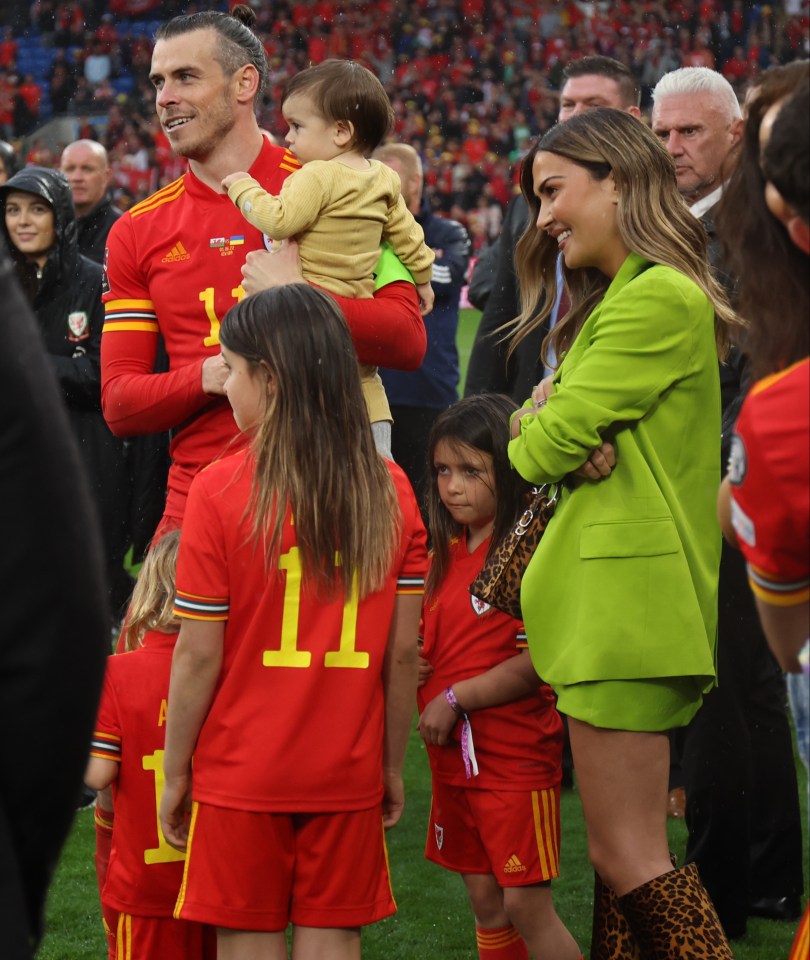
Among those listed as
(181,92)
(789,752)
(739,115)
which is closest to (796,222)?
(181,92)

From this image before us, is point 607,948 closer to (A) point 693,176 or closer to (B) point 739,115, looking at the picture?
(A) point 693,176

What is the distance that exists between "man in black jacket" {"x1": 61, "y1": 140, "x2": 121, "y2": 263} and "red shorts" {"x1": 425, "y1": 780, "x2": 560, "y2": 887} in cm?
464

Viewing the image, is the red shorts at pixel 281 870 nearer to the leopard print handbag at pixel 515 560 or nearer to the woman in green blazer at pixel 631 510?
the woman in green blazer at pixel 631 510

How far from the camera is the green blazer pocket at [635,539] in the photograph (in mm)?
2891

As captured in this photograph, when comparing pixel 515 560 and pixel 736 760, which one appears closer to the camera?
pixel 515 560

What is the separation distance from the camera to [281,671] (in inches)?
108

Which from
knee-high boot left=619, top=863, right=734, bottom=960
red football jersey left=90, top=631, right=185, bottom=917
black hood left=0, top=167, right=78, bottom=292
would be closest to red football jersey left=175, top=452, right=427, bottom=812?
red football jersey left=90, top=631, right=185, bottom=917

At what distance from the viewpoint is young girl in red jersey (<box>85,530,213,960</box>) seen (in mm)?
2986

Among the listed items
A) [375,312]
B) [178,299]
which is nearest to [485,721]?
[375,312]

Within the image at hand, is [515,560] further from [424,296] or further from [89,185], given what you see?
[89,185]

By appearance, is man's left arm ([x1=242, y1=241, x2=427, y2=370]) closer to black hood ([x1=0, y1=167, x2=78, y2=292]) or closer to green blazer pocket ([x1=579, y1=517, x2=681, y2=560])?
green blazer pocket ([x1=579, y1=517, x2=681, y2=560])

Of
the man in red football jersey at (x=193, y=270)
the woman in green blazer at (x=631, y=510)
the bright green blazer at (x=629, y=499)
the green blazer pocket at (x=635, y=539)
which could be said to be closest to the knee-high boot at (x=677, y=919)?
the woman in green blazer at (x=631, y=510)

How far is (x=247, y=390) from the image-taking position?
2.84m

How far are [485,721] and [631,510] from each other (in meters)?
0.80
